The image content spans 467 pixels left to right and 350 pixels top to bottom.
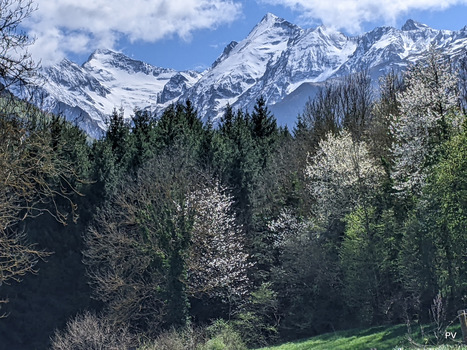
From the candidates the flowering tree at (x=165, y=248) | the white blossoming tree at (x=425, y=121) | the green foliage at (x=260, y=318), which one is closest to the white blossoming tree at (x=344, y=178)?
the white blossoming tree at (x=425, y=121)

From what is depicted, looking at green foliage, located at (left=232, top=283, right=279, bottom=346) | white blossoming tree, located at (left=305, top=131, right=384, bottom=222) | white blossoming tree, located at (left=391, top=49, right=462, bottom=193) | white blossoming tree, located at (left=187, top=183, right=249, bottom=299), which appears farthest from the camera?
white blossoming tree, located at (left=187, top=183, right=249, bottom=299)

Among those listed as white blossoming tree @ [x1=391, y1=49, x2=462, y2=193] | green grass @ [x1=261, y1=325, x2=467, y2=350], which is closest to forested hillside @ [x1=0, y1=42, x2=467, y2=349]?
white blossoming tree @ [x1=391, y1=49, x2=462, y2=193]

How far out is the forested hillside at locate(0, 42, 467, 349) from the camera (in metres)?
26.3

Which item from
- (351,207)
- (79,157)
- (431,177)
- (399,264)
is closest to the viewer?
(431,177)

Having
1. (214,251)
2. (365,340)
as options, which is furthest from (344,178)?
(365,340)

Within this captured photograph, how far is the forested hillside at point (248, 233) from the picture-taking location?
26.3 metres

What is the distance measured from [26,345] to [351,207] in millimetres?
25273

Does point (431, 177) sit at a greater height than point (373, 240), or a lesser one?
greater

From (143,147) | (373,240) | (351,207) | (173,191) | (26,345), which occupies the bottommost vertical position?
(26,345)

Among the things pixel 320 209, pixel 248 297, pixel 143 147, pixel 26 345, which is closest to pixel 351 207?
pixel 320 209

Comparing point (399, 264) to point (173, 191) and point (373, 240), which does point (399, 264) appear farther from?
point (173, 191)

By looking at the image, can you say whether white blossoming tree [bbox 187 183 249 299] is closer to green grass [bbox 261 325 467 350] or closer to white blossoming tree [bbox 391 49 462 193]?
green grass [bbox 261 325 467 350]

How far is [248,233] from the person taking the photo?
127ft

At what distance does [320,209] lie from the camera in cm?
3459
